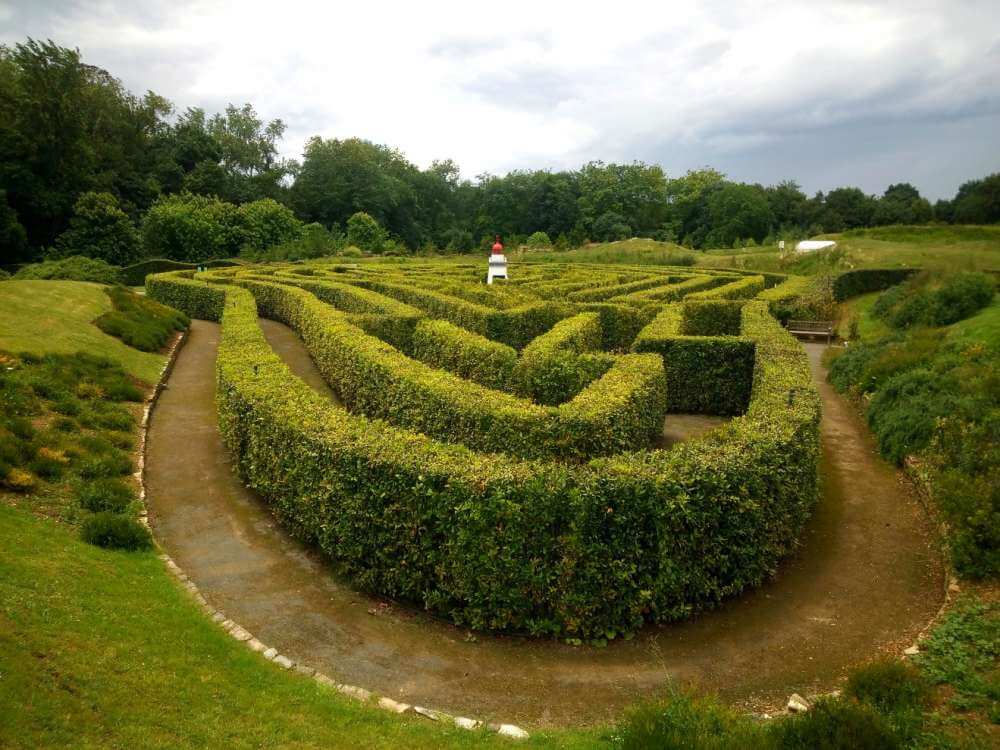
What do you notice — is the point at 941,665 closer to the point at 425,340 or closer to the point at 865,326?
the point at 425,340

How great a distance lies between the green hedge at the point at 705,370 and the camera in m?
15.0

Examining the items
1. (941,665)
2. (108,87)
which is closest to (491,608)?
(941,665)

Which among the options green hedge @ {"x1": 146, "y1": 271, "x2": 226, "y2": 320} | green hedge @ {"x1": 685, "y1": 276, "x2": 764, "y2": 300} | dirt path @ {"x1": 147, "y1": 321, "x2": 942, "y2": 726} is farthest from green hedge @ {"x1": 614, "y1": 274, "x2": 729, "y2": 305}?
green hedge @ {"x1": 146, "y1": 271, "x2": 226, "y2": 320}

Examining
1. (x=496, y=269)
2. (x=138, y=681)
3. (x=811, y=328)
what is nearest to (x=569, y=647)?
(x=138, y=681)

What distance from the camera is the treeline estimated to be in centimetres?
4625

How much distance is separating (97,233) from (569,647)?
49.2 m

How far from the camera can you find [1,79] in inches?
2032

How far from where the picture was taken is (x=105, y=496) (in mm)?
9008

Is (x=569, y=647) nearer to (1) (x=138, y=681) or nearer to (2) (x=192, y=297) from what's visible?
(1) (x=138, y=681)

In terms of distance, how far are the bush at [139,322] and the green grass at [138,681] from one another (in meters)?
12.7

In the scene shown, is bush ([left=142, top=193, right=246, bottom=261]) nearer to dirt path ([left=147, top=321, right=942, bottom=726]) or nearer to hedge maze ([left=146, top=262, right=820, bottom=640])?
hedge maze ([left=146, top=262, right=820, bottom=640])

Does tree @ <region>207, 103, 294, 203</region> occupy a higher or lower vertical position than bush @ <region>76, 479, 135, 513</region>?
higher

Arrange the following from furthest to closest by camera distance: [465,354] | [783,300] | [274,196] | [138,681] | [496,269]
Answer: [274,196]
[783,300]
[496,269]
[465,354]
[138,681]

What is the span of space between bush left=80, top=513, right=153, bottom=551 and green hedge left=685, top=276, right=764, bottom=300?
18.9m
